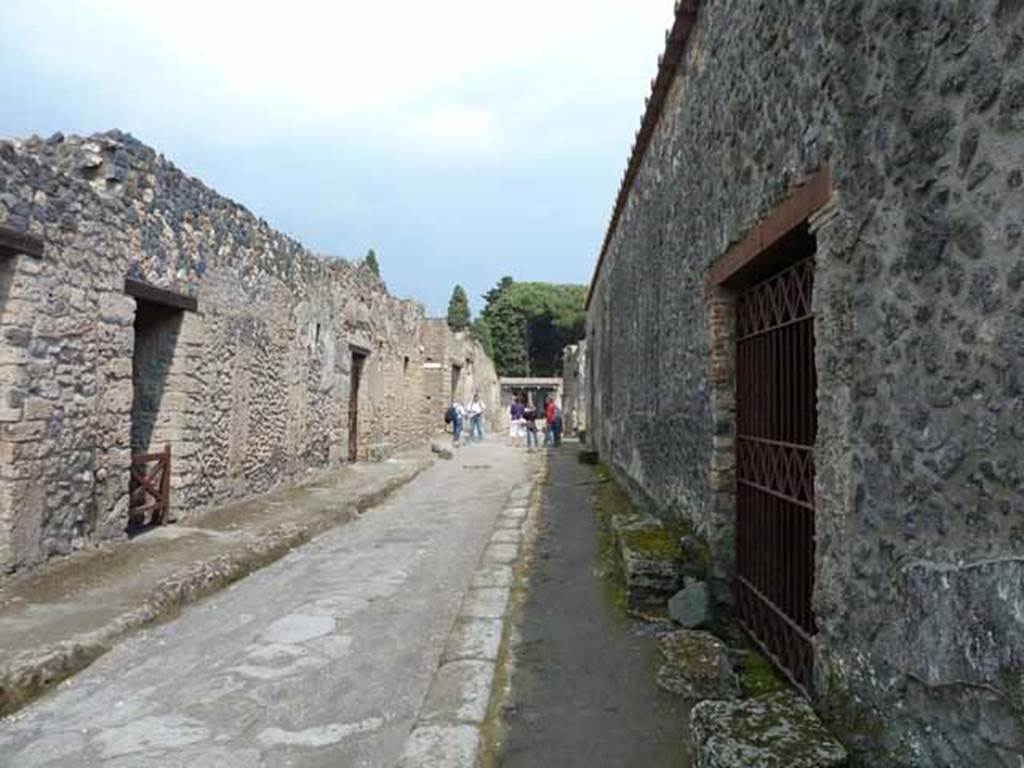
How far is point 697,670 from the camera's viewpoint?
3168 mm

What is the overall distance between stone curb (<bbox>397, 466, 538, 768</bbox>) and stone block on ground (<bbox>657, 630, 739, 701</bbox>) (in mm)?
812

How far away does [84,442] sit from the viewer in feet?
18.2

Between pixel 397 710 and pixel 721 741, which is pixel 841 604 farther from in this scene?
pixel 397 710

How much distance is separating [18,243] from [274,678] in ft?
11.2

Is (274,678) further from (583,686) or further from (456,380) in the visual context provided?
(456,380)

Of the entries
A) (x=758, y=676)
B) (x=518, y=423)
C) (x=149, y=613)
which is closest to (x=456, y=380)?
(x=518, y=423)

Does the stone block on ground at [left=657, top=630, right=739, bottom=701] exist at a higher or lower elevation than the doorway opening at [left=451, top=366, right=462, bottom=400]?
lower

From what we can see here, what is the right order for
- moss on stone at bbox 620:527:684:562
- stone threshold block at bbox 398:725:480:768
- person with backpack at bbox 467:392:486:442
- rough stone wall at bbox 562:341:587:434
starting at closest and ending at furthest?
stone threshold block at bbox 398:725:480:768, moss on stone at bbox 620:527:684:562, person with backpack at bbox 467:392:486:442, rough stone wall at bbox 562:341:587:434

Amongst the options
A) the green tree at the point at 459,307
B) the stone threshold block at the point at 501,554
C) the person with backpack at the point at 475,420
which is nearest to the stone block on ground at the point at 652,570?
the stone threshold block at the point at 501,554

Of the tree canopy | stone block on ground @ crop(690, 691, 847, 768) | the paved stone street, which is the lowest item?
the paved stone street

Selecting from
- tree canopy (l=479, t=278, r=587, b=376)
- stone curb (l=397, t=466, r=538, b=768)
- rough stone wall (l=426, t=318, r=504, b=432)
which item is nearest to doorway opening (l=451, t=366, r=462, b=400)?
rough stone wall (l=426, t=318, r=504, b=432)

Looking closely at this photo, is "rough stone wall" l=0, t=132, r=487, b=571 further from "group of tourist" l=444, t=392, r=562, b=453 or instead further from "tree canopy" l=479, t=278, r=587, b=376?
"tree canopy" l=479, t=278, r=587, b=376

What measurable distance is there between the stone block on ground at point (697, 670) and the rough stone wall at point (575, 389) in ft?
51.9

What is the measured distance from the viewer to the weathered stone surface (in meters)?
3.96
